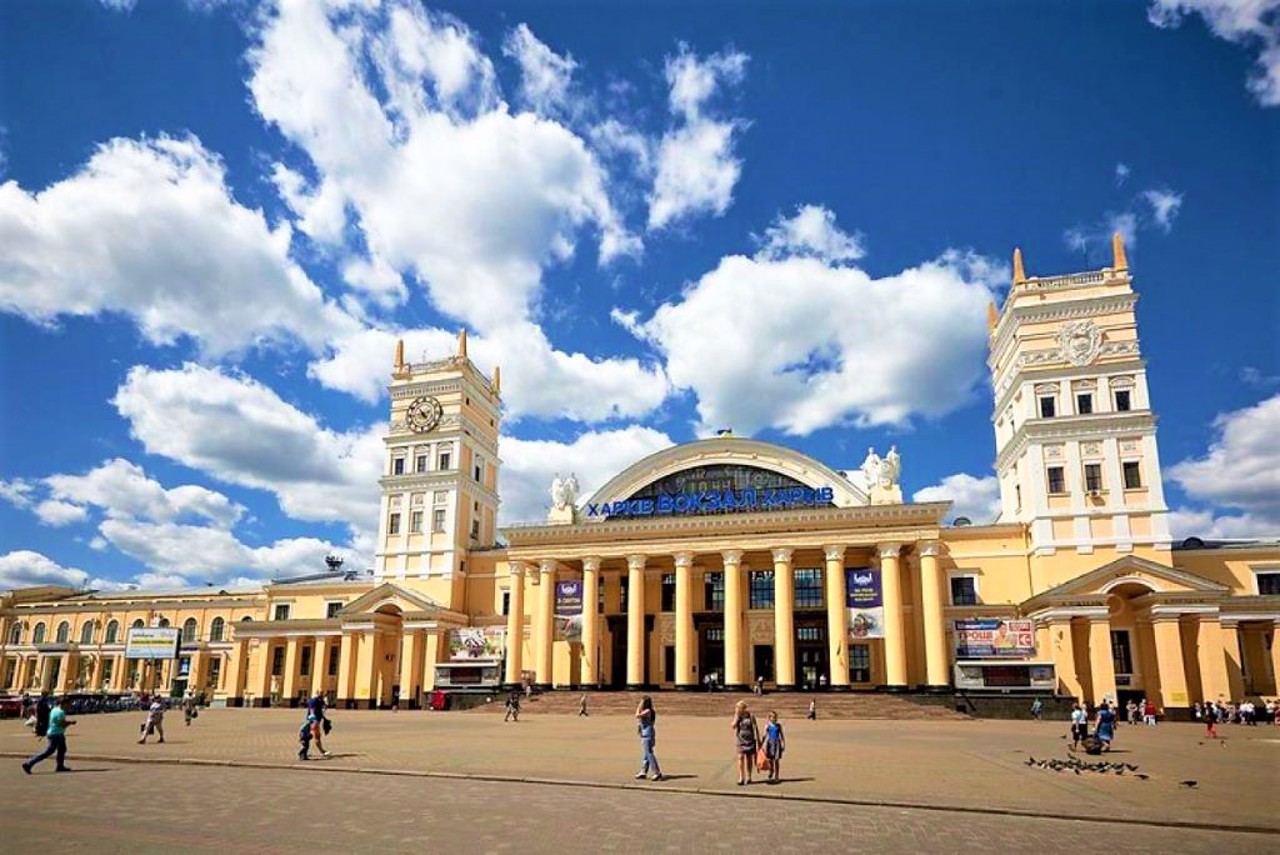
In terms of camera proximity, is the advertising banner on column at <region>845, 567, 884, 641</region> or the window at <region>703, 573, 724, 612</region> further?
the window at <region>703, 573, 724, 612</region>

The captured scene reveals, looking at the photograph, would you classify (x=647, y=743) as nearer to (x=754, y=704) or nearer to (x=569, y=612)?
(x=754, y=704)

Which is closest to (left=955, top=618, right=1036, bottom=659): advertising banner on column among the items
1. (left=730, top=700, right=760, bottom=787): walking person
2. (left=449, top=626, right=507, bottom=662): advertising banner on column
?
(left=449, top=626, right=507, bottom=662): advertising banner on column

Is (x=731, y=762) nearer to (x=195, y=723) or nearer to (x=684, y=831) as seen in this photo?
(x=684, y=831)

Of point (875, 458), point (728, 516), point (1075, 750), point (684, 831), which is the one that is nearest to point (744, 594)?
point (728, 516)

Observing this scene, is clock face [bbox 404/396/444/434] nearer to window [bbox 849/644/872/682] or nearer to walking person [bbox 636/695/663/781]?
window [bbox 849/644/872/682]

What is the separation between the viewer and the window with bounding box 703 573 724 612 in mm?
59500

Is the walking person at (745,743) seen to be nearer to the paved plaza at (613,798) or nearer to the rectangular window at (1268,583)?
the paved plaza at (613,798)

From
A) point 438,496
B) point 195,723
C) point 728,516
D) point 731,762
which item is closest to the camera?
point 731,762

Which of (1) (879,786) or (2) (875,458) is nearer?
(1) (879,786)

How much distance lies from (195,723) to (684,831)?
121 feet

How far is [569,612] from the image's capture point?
56469 millimetres

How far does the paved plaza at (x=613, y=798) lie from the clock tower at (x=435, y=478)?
36957 millimetres

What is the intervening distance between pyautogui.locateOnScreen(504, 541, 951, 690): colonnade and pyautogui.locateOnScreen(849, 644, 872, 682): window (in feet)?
6.79

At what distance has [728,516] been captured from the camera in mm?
54875
